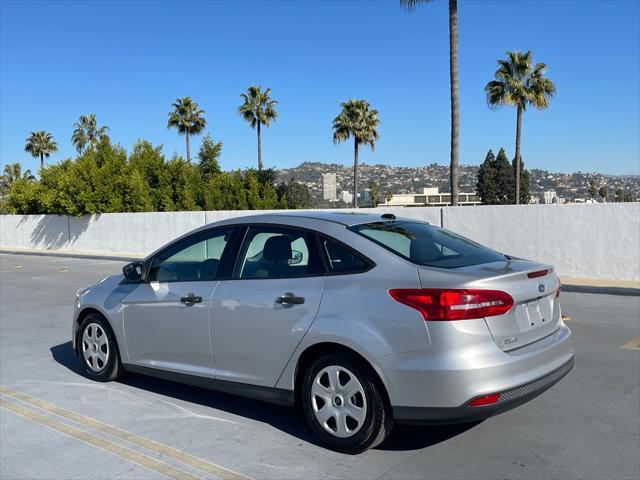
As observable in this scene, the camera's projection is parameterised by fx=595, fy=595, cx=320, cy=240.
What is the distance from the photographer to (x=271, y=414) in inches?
203

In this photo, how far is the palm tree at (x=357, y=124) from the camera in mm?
45156

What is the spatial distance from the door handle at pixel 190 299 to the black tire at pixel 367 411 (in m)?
1.24

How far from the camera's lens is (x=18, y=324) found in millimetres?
9648

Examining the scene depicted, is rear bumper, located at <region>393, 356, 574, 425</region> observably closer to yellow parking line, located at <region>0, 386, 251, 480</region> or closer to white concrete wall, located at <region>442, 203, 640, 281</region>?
yellow parking line, located at <region>0, 386, 251, 480</region>

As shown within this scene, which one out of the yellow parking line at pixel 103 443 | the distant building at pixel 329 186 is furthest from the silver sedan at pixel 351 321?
the distant building at pixel 329 186

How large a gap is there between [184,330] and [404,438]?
6.70 ft

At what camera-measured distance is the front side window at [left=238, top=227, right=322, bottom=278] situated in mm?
4551

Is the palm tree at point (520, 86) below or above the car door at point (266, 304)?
above

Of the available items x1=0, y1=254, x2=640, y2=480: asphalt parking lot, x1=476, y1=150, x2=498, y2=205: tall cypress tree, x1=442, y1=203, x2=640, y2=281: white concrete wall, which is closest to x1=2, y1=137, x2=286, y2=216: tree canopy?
x1=442, y1=203, x2=640, y2=281: white concrete wall

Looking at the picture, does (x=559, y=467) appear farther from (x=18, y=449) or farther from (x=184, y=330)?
(x=18, y=449)

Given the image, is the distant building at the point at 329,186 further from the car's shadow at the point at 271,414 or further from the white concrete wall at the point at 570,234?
the car's shadow at the point at 271,414

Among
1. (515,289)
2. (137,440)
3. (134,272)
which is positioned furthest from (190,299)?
(515,289)

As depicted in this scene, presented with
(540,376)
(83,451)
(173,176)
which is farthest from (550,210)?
(173,176)

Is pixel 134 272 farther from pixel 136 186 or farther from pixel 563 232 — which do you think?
pixel 136 186
